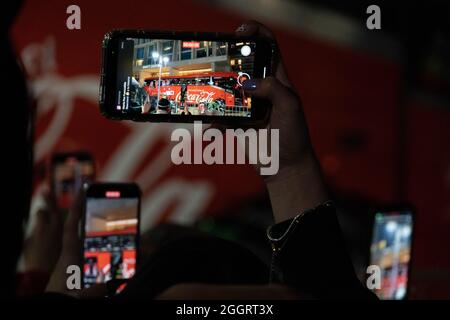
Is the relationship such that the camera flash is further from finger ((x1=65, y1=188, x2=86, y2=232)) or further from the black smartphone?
the black smartphone

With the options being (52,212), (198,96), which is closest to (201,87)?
(198,96)

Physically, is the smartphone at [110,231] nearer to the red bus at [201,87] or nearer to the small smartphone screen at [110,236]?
the small smartphone screen at [110,236]

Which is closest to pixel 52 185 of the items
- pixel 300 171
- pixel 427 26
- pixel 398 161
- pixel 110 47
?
pixel 110 47

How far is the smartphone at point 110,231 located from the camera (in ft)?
3.96

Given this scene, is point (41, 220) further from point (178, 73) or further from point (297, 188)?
point (297, 188)

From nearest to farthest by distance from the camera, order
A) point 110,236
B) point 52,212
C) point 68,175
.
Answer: point 110,236 → point 52,212 → point 68,175

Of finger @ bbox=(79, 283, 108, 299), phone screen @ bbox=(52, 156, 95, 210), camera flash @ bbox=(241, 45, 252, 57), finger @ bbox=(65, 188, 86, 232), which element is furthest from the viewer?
phone screen @ bbox=(52, 156, 95, 210)

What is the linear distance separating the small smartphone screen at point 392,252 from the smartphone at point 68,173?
34.9 inches

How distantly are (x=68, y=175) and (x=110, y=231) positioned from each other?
71cm

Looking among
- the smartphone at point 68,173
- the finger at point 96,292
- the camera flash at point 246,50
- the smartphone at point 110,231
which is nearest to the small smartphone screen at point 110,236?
the smartphone at point 110,231

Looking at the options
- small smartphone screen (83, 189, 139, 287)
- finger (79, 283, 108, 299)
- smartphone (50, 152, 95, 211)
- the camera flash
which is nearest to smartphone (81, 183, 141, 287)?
small smartphone screen (83, 189, 139, 287)

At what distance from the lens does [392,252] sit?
1.38 metres

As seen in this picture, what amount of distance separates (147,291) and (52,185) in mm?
1355

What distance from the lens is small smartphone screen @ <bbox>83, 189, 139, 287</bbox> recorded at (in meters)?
1.21
